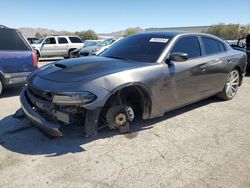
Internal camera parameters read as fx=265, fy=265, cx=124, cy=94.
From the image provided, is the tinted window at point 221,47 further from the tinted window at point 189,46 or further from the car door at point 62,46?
the car door at point 62,46

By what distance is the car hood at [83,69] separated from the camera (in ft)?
11.8

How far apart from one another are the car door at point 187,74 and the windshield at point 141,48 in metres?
0.25

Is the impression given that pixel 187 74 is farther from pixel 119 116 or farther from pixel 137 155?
pixel 137 155

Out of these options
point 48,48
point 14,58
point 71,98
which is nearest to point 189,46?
point 71,98

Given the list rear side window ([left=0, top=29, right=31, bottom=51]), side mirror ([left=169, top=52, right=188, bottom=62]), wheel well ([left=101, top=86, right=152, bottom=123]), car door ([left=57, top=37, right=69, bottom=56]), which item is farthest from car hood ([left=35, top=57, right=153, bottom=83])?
car door ([left=57, top=37, right=69, bottom=56])

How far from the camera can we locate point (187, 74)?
15.2 feet

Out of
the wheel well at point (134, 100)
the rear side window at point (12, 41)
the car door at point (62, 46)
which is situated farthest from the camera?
the car door at point (62, 46)

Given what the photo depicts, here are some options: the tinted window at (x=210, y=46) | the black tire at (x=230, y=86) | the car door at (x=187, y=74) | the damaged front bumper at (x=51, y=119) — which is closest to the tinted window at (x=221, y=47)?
the tinted window at (x=210, y=46)

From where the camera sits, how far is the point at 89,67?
390 centimetres

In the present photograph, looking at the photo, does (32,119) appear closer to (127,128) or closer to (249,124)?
(127,128)

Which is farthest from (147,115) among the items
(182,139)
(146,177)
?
(146,177)

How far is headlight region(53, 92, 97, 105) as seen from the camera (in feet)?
11.0

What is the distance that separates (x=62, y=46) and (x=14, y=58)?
42.9 feet

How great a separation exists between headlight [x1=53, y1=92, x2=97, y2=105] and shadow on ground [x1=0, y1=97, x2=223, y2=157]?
696mm
